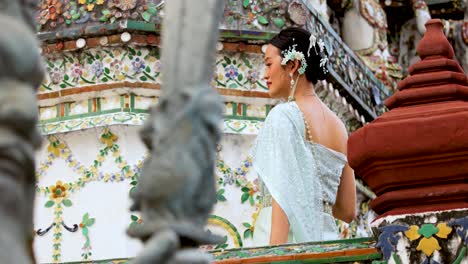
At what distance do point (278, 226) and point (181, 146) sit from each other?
5346 mm

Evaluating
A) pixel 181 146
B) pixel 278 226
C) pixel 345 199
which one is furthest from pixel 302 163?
pixel 181 146

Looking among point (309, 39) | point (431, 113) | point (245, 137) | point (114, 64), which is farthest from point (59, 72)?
point (431, 113)

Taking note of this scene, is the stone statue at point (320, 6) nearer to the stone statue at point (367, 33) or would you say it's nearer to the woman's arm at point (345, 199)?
the stone statue at point (367, 33)

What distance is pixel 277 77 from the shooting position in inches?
409

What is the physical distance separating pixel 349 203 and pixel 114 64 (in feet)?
14.0

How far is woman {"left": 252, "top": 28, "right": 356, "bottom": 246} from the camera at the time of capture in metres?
9.70

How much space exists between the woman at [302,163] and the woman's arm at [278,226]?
0.18 ft

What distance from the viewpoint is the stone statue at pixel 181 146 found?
3908 mm

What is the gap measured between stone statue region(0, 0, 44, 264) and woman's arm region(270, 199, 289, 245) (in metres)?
5.21

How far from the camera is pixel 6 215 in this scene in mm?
3836

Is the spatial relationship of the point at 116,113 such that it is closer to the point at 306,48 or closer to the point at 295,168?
the point at 306,48

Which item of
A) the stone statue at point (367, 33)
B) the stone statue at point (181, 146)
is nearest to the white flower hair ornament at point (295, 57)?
the stone statue at point (181, 146)

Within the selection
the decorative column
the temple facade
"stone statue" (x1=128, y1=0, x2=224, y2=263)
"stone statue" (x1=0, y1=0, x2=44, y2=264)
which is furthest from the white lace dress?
"stone statue" (x1=0, y1=0, x2=44, y2=264)

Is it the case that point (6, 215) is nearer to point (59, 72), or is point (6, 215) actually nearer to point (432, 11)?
point (59, 72)
